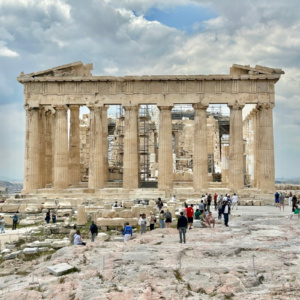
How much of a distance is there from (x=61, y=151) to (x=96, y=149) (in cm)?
283

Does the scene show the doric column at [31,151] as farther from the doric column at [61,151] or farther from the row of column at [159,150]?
the doric column at [61,151]

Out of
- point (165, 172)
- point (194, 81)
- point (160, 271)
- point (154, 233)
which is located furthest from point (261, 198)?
point (160, 271)

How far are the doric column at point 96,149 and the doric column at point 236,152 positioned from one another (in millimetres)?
10399

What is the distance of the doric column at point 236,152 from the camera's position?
32219mm

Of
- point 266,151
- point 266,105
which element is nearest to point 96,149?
point 266,151

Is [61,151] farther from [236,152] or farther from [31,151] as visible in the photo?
[236,152]

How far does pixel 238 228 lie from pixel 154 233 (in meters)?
3.58

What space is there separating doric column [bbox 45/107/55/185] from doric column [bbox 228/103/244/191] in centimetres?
1598

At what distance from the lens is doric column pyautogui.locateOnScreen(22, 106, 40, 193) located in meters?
33.1

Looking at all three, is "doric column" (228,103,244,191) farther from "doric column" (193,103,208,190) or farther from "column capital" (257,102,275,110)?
"doric column" (193,103,208,190)

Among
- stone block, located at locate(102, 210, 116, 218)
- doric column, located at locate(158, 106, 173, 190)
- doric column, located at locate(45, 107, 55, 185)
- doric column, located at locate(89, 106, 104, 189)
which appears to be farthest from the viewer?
doric column, located at locate(45, 107, 55, 185)

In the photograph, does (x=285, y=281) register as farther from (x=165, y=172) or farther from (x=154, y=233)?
(x=165, y=172)

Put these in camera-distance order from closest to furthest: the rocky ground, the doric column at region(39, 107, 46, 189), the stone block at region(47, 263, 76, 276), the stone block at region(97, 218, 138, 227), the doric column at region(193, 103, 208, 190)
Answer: the rocky ground < the stone block at region(47, 263, 76, 276) < the stone block at region(97, 218, 138, 227) < the doric column at region(193, 103, 208, 190) < the doric column at region(39, 107, 46, 189)

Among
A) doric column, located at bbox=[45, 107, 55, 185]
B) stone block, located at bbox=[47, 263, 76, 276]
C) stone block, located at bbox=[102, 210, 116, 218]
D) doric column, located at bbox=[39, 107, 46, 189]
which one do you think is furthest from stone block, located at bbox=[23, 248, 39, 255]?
doric column, located at bbox=[45, 107, 55, 185]
